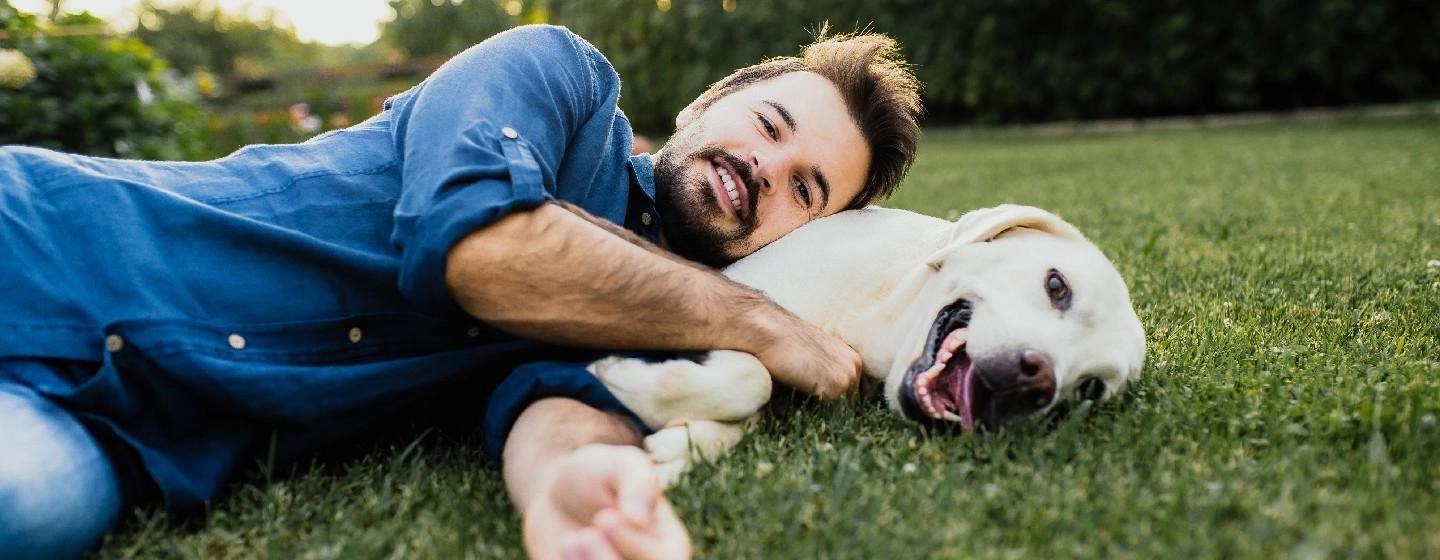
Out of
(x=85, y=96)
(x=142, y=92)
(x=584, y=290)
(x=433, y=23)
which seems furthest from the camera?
(x=433, y=23)

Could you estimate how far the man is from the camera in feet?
6.40

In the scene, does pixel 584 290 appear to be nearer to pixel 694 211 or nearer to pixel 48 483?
pixel 694 211

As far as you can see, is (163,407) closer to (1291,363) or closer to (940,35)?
(1291,363)

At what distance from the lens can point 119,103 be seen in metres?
6.42

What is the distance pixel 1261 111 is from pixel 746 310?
13871mm

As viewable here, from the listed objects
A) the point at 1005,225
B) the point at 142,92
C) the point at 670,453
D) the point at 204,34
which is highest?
the point at 1005,225

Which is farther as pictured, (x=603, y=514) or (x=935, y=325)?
(x=935, y=325)

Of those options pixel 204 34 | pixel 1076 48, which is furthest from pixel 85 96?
pixel 204 34

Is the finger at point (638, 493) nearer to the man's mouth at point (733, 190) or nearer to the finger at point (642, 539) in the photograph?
the finger at point (642, 539)

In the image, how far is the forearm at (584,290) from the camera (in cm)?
202

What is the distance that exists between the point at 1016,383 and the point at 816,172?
3.23ft

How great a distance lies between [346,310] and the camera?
223 centimetres

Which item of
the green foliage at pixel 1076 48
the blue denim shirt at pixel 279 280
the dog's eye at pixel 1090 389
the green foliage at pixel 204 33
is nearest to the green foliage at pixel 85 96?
the blue denim shirt at pixel 279 280

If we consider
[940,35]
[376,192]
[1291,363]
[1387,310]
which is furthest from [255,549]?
[940,35]
